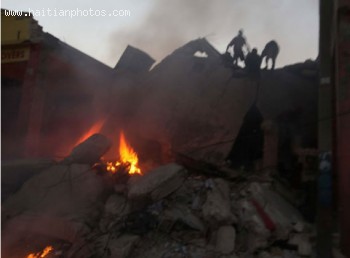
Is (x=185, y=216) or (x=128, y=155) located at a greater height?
(x=128, y=155)

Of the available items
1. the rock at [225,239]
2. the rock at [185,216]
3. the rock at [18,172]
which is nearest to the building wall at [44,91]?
the rock at [18,172]

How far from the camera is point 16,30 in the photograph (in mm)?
12836

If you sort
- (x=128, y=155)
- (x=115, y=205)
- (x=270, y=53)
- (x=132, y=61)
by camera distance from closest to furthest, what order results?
1. (x=115, y=205)
2. (x=128, y=155)
3. (x=270, y=53)
4. (x=132, y=61)

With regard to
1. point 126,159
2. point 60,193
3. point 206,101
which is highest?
point 206,101

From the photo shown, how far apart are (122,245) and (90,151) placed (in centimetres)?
277

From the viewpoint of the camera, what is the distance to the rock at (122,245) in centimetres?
718

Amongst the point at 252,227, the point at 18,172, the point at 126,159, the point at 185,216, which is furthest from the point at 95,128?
the point at 252,227

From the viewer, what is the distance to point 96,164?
31.7ft

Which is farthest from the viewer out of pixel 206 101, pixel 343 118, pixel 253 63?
pixel 253 63

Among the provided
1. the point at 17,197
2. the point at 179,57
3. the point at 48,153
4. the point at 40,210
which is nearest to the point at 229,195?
the point at 40,210

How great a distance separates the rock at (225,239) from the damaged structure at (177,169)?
Result: 0.02 meters

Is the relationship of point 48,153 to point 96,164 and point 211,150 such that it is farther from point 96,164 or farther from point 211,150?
point 211,150

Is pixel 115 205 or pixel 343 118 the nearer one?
pixel 343 118

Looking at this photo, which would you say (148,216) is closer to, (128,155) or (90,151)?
(90,151)
